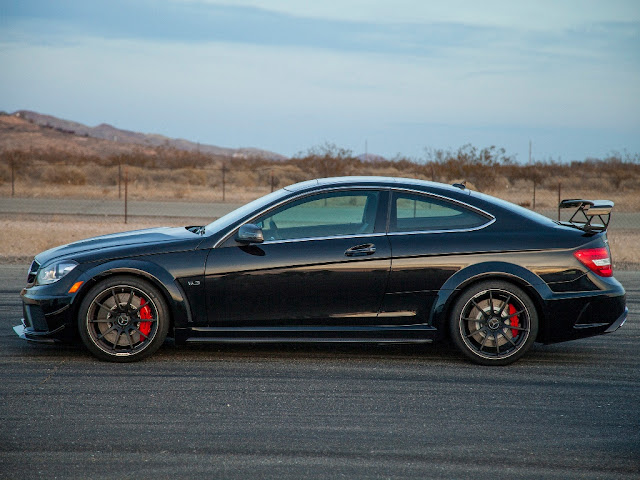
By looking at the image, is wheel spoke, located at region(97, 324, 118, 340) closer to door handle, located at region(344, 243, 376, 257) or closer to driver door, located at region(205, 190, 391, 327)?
driver door, located at region(205, 190, 391, 327)

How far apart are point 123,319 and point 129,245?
64 centimetres

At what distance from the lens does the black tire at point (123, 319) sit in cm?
673

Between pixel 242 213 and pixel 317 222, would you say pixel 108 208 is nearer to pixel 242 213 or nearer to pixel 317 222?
pixel 242 213

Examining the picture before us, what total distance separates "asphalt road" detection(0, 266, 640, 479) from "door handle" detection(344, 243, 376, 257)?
0.96 m

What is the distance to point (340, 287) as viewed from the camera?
6750 millimetres

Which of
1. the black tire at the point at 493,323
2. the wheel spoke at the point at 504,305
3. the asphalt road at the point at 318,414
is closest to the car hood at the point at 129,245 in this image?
the asphalt road at the point at 318,414

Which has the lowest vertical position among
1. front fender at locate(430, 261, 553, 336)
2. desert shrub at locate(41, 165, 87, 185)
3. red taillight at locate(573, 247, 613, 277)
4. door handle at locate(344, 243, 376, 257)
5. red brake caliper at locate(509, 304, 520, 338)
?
red brake caliper at locate(509, 304, 520, 338)

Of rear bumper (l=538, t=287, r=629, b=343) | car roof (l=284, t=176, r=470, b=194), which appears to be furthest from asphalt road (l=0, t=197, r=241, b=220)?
rear bumper (l=538, t=287, r=629, b=343)

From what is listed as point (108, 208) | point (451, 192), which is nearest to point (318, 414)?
point (451, 192)

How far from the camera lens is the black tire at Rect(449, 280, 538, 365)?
683 centimetres

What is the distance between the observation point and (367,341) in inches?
268

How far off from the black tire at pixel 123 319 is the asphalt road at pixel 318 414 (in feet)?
0.52

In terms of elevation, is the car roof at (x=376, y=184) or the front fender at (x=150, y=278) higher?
the car roof at (x=376, y=184)

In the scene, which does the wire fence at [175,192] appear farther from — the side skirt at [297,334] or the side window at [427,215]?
the side skirt at [297,334]
